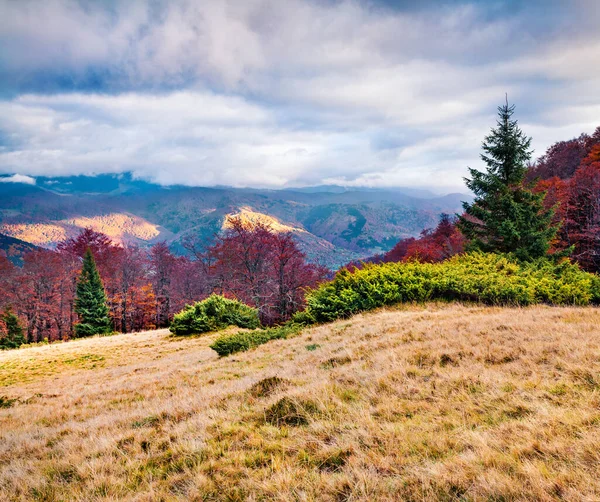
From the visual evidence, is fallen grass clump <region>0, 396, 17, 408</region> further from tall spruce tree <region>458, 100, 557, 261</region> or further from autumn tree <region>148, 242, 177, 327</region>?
autumn tree <region>148, 242, 177, 327</region>

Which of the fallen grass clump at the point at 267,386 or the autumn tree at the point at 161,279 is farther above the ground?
the fallen grass clump at the point at 267,386

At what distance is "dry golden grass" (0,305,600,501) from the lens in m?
2.94

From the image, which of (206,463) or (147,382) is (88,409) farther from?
(206,463)

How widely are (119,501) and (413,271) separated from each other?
43.4ft

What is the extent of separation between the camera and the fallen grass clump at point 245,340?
38.6ft

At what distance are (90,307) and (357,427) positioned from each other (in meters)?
37.8

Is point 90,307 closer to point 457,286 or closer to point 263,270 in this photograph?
point 263,270

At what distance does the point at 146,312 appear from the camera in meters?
44.7

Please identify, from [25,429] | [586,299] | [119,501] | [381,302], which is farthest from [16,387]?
[586,299]

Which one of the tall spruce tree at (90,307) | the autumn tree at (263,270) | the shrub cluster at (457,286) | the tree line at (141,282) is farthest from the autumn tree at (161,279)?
the shrub cluster at (457,286)

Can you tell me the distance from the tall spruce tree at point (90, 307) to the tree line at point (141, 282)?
9 centimetres

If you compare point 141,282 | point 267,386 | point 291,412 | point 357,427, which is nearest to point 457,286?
point 267,386

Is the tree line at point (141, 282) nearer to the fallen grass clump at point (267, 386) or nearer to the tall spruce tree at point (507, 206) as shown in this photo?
the tall spruce tree at point (507, 206)

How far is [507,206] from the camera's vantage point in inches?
740
